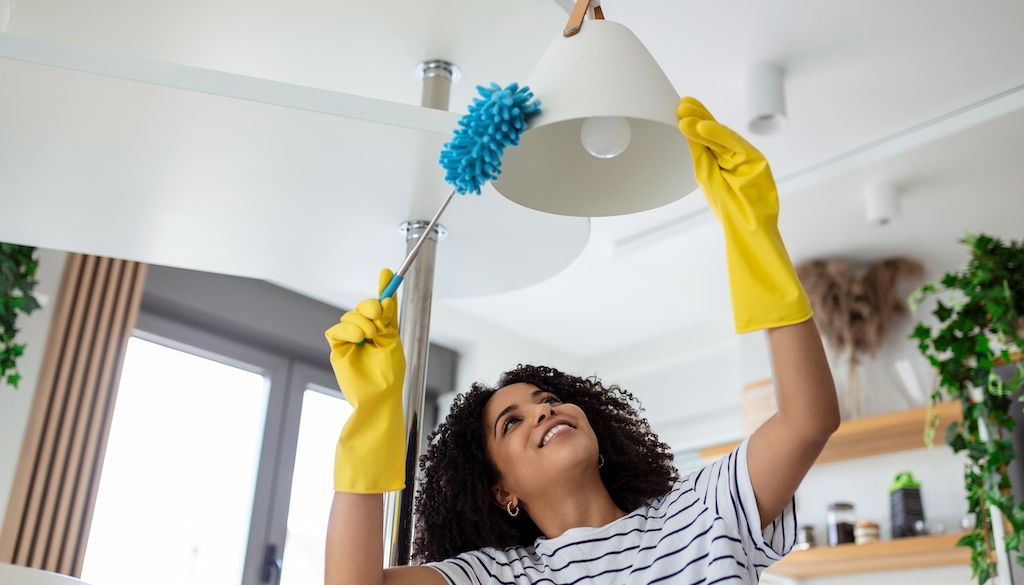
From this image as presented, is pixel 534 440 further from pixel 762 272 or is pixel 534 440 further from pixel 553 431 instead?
pixel 762 272

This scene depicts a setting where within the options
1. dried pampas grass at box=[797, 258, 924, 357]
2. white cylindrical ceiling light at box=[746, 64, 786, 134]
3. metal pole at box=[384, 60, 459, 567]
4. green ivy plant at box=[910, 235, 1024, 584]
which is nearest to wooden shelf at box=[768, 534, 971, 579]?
dried pampas grass at box=[797, 258, 924, 357]

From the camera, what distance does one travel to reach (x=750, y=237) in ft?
3.49

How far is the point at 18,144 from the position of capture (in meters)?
1.42

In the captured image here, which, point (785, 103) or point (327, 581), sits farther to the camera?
point (785, 103)

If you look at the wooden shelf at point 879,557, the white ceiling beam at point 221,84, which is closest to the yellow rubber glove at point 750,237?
the white ceiling beam at point 221,84

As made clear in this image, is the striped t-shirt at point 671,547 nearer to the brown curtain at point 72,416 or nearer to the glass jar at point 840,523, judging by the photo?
the brown curtain at point 72,416

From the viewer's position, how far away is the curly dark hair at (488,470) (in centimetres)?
161

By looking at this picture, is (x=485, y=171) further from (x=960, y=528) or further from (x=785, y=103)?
(x=960, y=528)

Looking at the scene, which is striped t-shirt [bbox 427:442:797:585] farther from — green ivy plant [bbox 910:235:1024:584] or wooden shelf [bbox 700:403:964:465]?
wooden shelf [bbox 700:403:964:465]

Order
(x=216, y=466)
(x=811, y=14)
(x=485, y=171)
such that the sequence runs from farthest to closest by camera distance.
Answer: (x=216, y=466)
(x=811, y=14)
(x=485, y=171)

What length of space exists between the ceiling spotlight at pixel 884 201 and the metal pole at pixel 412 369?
193cm

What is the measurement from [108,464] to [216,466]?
0.40 metres

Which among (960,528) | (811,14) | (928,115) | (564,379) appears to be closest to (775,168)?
(928,115)

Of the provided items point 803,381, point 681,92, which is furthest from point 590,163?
point 681,92
